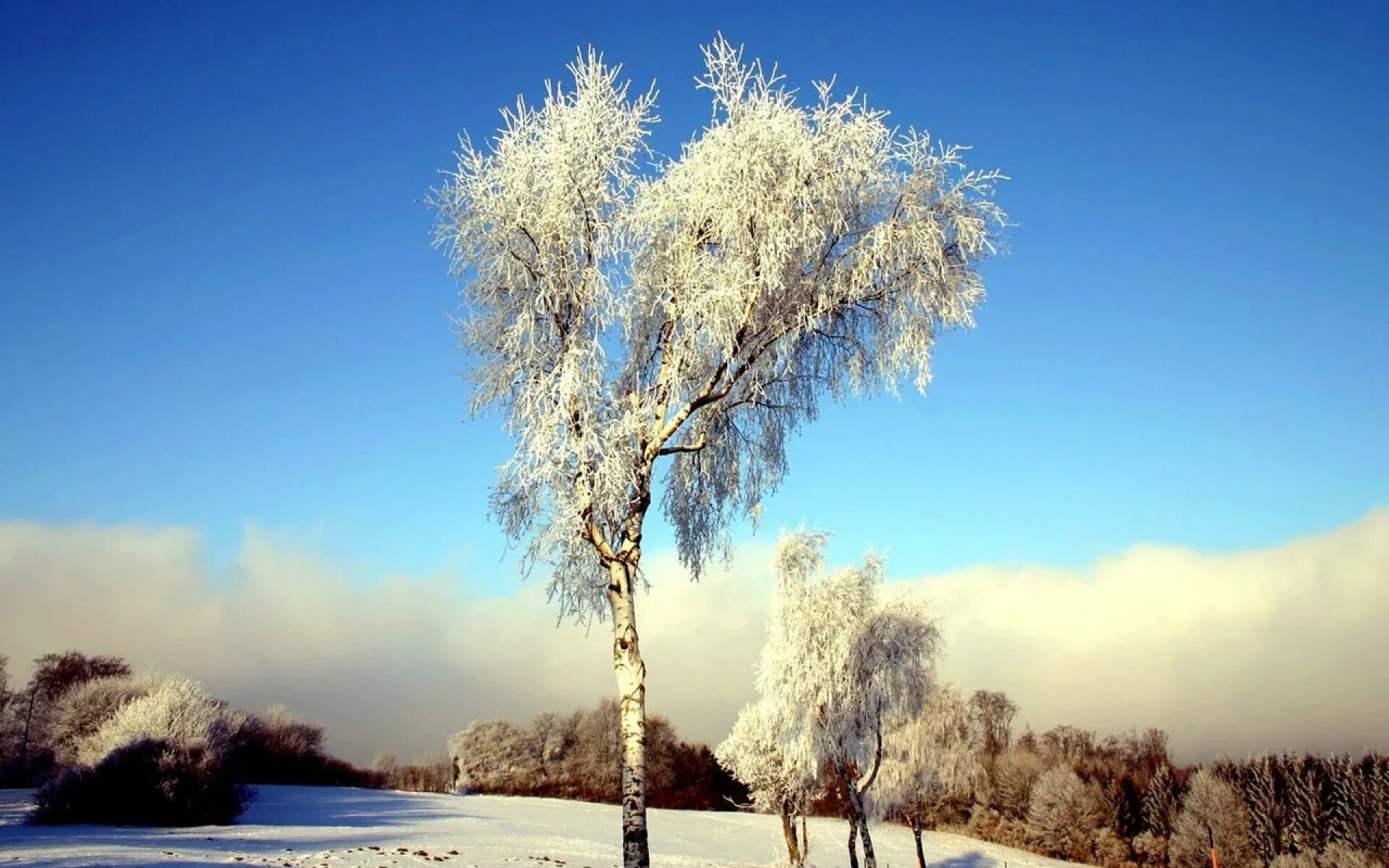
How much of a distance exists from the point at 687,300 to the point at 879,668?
59.3 ft

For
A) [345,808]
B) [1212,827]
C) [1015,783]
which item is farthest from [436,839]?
[1015,783]

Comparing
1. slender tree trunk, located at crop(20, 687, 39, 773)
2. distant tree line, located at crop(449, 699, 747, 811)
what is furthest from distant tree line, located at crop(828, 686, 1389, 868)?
slender tree trunk, located at crop(20, 687, 39, 773)

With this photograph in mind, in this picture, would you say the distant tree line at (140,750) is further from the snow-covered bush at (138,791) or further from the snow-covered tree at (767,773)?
the snow-covered tree at (767,773)

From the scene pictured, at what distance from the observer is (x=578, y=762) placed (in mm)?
76188

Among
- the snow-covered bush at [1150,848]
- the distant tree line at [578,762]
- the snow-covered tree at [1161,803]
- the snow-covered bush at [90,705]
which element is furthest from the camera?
the distant tree line at [578,762]

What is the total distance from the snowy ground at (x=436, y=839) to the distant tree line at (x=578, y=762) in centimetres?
1132

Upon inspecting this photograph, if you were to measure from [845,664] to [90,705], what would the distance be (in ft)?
119

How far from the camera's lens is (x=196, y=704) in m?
35.8

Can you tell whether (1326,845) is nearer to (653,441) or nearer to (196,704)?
(653,441)

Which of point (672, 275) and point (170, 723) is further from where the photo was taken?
point (170, 723)

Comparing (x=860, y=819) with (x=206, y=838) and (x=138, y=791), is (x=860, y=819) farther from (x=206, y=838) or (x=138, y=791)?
(x=138, y=791)

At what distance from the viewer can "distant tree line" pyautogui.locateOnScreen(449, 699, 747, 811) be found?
7338 centimetres

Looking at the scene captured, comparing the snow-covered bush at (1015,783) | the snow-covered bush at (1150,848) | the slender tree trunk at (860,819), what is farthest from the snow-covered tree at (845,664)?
the snow-covered bush at (1015,783)

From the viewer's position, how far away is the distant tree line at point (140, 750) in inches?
998
